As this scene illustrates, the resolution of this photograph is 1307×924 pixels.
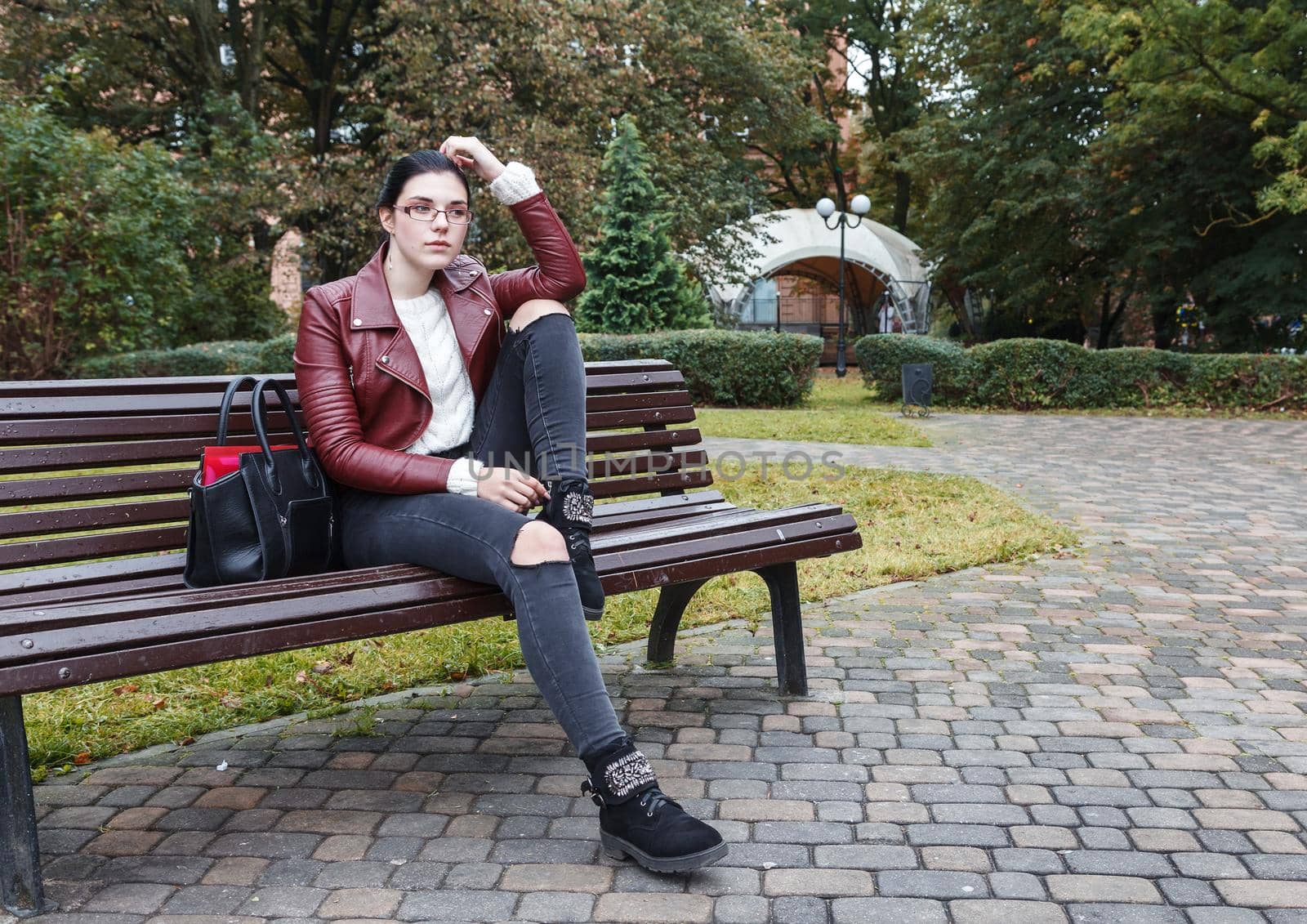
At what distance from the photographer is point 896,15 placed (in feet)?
115

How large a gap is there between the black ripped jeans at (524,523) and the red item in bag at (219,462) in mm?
406

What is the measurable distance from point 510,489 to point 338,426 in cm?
51

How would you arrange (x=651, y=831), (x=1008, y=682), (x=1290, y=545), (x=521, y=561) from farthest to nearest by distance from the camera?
(x=1290, y=545) < (x=1008, y=682) < (x=521, y=561) < (x=651, y=831)

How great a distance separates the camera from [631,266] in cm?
1642

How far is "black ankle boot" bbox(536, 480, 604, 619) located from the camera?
9.65ft

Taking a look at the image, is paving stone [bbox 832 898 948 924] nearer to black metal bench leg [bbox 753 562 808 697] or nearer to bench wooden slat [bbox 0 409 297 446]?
black metal bench leg [bbox 753 562 808 697]

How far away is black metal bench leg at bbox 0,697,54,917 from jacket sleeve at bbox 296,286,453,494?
99 cm

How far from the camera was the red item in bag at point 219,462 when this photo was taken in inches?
112

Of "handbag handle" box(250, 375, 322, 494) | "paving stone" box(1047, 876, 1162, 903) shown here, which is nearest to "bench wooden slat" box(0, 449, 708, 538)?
"handbag handle" box(250, 375, 322, 494)

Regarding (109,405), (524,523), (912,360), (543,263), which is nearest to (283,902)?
(524,523)

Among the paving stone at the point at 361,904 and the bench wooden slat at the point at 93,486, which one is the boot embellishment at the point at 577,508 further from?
the bench wooden slat at the point at 93,486

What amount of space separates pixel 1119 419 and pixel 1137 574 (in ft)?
32.4

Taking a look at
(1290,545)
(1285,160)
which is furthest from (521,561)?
(1285,160)

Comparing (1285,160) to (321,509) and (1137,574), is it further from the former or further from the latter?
(321,509)
